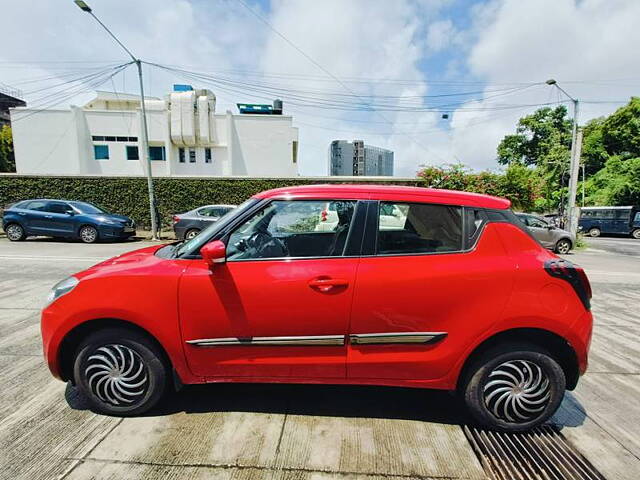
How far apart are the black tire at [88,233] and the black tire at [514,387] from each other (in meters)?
13.2

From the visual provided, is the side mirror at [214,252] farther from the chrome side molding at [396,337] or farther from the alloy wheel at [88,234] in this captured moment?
the alloy wheel at [88,234]

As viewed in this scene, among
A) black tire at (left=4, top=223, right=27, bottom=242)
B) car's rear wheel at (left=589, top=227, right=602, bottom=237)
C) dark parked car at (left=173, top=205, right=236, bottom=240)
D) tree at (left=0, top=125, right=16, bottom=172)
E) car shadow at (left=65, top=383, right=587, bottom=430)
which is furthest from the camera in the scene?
tree at (left=0, top=125, right=16, bottom=172)

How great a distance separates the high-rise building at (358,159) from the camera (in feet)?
164

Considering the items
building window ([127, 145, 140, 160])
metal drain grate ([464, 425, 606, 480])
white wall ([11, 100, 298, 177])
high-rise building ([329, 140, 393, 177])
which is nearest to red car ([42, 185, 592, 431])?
metal drain grate ([464, 425, 606, 480])

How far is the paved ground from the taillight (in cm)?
106

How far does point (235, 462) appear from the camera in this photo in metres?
2.08

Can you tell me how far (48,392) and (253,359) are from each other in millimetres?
1962

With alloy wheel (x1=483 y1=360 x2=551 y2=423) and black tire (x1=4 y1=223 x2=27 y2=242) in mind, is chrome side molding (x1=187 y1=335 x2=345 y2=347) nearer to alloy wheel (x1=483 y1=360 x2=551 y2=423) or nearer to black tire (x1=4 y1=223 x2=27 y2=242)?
alloy wheel (x1=483 y1=360 x2=551 y2=423)

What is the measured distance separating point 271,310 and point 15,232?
14424 mm

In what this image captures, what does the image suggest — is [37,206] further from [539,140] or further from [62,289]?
[539,140]

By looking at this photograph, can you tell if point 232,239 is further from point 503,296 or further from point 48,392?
point 48,392

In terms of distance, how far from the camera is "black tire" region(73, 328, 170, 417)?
2.38m

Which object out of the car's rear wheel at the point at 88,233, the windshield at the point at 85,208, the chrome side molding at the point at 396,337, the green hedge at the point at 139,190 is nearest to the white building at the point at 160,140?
the green hedge at the point at 139,190

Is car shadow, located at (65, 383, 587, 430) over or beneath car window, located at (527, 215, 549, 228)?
beneath
